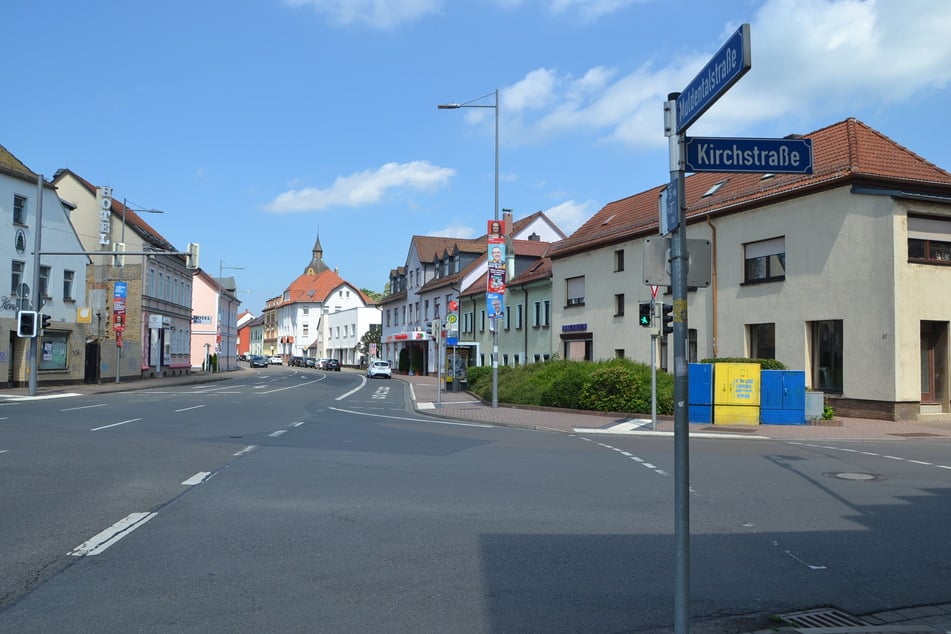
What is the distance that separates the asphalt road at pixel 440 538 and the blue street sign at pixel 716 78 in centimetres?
307

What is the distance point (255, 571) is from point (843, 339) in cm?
2119

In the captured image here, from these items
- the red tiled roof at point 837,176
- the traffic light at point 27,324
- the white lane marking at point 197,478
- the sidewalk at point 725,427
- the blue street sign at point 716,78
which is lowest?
the sidewalk at point 725,427

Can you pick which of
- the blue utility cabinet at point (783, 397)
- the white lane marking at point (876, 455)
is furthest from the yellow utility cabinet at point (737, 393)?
the white lane marking at point (876, 455)

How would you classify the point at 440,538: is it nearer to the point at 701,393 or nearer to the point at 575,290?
the point at 701,393

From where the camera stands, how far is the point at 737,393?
2097cm

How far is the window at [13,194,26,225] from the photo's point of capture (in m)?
37.1

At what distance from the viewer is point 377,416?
23.3 m

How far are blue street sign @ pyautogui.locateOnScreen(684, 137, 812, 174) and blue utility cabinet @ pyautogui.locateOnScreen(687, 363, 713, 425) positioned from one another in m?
17.2

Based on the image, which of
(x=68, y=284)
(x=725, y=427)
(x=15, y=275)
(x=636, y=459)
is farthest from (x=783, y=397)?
(x=68, y=284)

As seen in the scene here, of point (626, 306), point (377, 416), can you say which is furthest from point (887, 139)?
point (377, 416)

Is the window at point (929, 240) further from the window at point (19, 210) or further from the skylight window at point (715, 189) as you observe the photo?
the window at point (19, 210)

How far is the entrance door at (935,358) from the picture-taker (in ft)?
74.3

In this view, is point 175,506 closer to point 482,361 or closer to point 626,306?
point 626,306

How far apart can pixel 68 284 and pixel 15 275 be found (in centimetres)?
374
